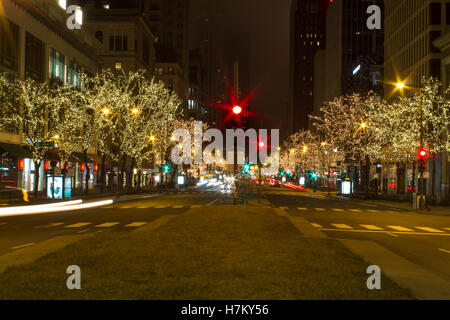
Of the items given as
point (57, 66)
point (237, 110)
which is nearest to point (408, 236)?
point (237, 110)

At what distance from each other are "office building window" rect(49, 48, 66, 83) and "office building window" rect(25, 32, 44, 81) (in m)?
2.93

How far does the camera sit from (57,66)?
65.2 metres

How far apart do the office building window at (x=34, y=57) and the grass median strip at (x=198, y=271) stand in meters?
43.3

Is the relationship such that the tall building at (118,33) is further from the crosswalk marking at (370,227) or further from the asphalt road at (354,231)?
the crosswalk marking at (370,227)

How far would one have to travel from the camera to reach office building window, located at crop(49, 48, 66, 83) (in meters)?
63.0

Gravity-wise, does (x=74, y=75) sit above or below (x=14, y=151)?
above

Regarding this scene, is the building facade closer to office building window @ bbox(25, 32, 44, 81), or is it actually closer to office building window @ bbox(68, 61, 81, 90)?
office building window @ bbox(25, 32, 44, 81)

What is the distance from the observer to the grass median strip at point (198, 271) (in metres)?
9.19

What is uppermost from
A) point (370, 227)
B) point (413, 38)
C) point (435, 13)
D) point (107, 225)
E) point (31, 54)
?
point (435, 13)

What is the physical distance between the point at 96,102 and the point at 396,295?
54186 mm

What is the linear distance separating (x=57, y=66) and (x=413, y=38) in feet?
168

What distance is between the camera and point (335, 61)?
146625mm

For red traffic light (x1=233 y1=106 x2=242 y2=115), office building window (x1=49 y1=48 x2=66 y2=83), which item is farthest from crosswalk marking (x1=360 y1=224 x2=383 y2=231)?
office building window (x1=49 y1=48 x2=66 y2=83)

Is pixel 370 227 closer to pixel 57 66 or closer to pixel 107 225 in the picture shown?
pixel 107 225
